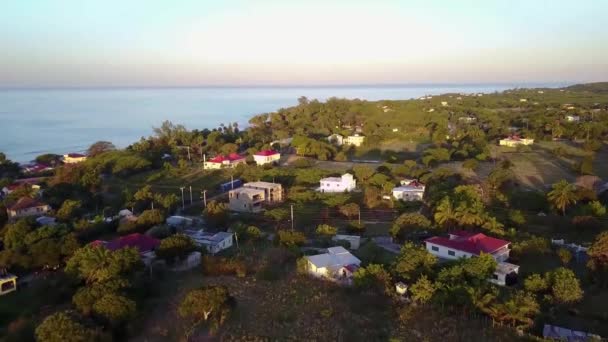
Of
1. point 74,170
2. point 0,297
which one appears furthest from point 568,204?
point 74,170

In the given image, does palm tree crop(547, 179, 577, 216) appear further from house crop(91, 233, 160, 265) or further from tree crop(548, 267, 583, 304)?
house crop(91, 233, 160, 265)

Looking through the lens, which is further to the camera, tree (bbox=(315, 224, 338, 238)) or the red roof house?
Answer: tree (bbox=(315, 224, 338, 238))

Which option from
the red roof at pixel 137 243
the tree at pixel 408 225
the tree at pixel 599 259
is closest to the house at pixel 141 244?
the red roof at pixel 137 243

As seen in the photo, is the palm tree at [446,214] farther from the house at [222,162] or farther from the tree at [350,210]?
the house at [222,162]

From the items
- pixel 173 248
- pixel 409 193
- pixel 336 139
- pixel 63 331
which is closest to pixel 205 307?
pixel 63 331

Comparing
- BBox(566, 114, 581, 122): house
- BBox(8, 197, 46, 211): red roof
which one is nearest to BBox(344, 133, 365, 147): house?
BBox(566, 114, 581, 122): house

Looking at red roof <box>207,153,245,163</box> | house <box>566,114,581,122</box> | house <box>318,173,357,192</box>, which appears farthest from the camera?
house <box>566,114,581,122</box>

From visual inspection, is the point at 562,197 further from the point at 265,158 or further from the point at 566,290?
the point at 265,158
